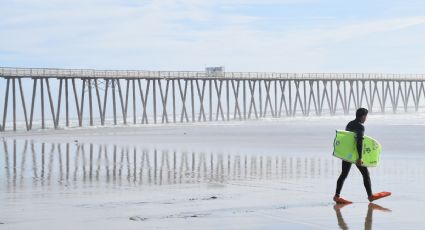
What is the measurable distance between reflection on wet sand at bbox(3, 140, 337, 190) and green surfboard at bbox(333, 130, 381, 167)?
328 cm

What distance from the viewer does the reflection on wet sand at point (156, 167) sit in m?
14.9

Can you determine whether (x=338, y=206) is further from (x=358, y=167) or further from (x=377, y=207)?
(x=358, y=167)

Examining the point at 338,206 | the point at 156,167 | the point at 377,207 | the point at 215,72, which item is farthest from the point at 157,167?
the point at 215,72

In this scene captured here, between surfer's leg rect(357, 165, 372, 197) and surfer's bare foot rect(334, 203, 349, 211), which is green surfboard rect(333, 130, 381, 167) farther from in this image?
surfer's bare foot rect(334, 203, 349, 211)

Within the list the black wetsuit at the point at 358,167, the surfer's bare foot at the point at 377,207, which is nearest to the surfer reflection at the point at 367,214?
the surfer's bare foot at the point at 377,207

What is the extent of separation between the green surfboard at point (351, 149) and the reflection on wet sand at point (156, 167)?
10.8ft

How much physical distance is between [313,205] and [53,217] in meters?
3.36

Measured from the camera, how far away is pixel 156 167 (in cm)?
1748

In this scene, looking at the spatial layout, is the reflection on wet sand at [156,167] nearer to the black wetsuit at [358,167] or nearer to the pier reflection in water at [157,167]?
the pier reflection in water at [157,167]

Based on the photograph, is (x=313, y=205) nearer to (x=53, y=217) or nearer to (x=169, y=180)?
(x=53, y=217)

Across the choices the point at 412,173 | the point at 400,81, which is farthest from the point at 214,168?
the point at 400,81

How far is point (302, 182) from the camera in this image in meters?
13.7

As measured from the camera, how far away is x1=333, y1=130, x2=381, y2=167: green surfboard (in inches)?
444

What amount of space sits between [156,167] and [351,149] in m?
7.00
